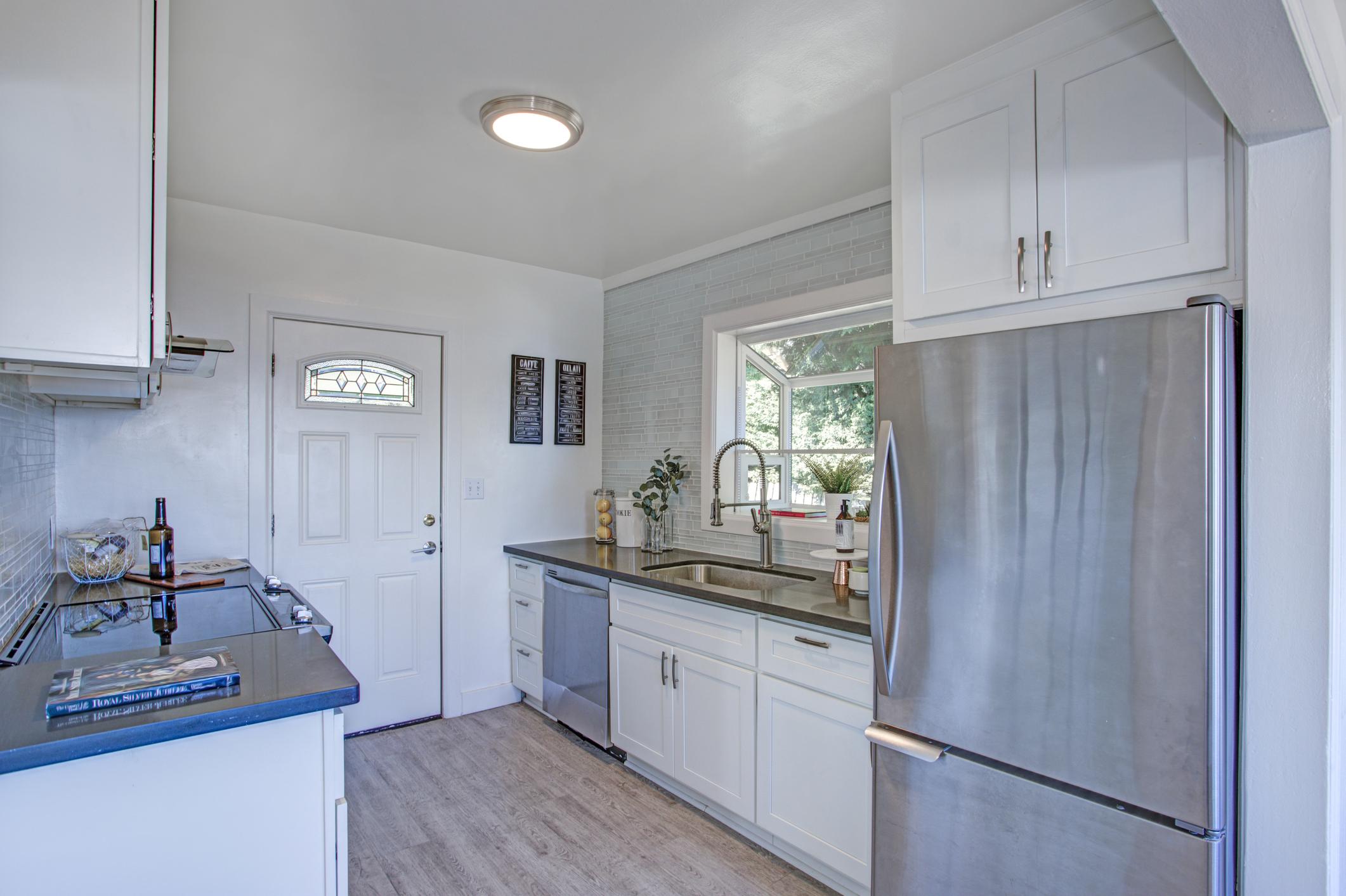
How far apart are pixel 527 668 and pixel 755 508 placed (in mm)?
1490

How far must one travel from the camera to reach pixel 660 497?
363 centimetres

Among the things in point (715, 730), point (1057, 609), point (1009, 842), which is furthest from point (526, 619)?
point (1057, 609)

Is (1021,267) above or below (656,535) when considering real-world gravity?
above

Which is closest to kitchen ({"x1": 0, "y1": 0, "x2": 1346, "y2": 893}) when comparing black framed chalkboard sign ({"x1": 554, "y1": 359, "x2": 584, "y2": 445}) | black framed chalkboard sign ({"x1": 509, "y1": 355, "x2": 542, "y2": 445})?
black framed chalkboard sign ({"x1": 509, "y1": 355, "x2": 542, "y2": 445})

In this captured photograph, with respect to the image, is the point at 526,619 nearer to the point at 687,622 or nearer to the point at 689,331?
the point at 687,622

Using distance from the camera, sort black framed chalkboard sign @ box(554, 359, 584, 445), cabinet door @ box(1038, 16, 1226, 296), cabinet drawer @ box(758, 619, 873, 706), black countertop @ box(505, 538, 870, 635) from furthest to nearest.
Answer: black framed chalkboard sign @ box(554, 359, 584, 445) → black countertop @ box(505, 538, 870, 635) → cabinet drawer @ box(758, 619, 873, 706) → cabinet door @ box(1038, 16, 1226, 296)

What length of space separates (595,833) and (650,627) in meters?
0.75

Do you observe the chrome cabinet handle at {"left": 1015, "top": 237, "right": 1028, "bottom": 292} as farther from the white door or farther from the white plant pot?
the white door

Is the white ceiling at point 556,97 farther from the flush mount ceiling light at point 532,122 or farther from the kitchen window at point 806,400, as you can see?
the kitchen window at point 806,400

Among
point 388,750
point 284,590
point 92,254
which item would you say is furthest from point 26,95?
point 388,750

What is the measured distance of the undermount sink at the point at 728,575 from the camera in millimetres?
2887

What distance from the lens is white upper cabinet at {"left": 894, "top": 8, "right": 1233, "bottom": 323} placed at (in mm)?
1488

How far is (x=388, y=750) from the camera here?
318cm

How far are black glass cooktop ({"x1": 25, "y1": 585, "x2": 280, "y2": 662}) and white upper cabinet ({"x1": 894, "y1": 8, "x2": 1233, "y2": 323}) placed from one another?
6.65 ft
